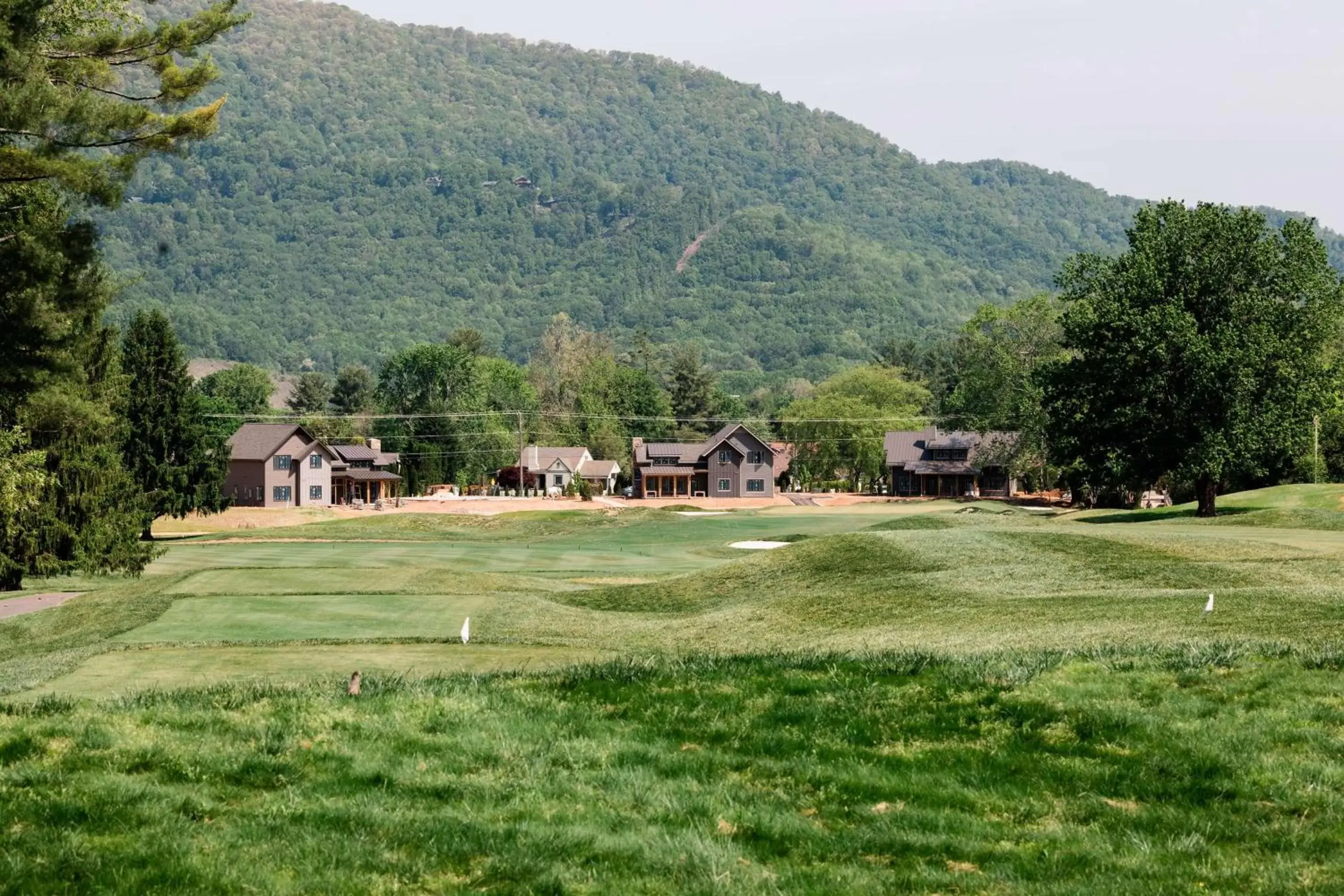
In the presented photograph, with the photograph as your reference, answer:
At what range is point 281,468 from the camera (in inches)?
4719

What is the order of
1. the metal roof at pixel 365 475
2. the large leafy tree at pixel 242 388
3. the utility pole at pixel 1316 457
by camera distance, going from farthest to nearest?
1. the large leafy tree at pixel 242 388
2. the metal roof at pixel 365 475
3. the utility pole at pixel 1316 457

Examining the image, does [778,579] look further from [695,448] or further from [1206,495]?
[695,448]

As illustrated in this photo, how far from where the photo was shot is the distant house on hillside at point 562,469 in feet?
484

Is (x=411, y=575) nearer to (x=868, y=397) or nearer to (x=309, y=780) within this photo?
(x=309, y=780)

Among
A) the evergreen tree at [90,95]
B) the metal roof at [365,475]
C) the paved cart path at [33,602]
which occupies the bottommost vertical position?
the paved cart path at [33,602]

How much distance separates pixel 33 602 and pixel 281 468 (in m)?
83.9

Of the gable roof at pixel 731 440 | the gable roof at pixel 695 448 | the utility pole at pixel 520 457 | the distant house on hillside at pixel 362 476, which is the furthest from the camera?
the gable roof at pixel 695 448

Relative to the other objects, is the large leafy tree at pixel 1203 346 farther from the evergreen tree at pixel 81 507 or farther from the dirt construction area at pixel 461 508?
the dirt construction area at pixel 461 508

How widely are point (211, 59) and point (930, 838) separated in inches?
878

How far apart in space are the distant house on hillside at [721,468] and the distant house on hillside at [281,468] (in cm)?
2979

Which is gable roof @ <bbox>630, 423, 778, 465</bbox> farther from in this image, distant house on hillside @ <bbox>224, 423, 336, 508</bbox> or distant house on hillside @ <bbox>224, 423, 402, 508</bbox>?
distant house on hillside @ <bbox>224, 423, 336, 508</bbox>

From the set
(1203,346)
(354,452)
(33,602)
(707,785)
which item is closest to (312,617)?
(33,602)

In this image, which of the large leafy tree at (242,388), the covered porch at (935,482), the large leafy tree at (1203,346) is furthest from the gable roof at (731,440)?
the large leafy tree at (1203,346)

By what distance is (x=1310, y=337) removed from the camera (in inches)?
2185
